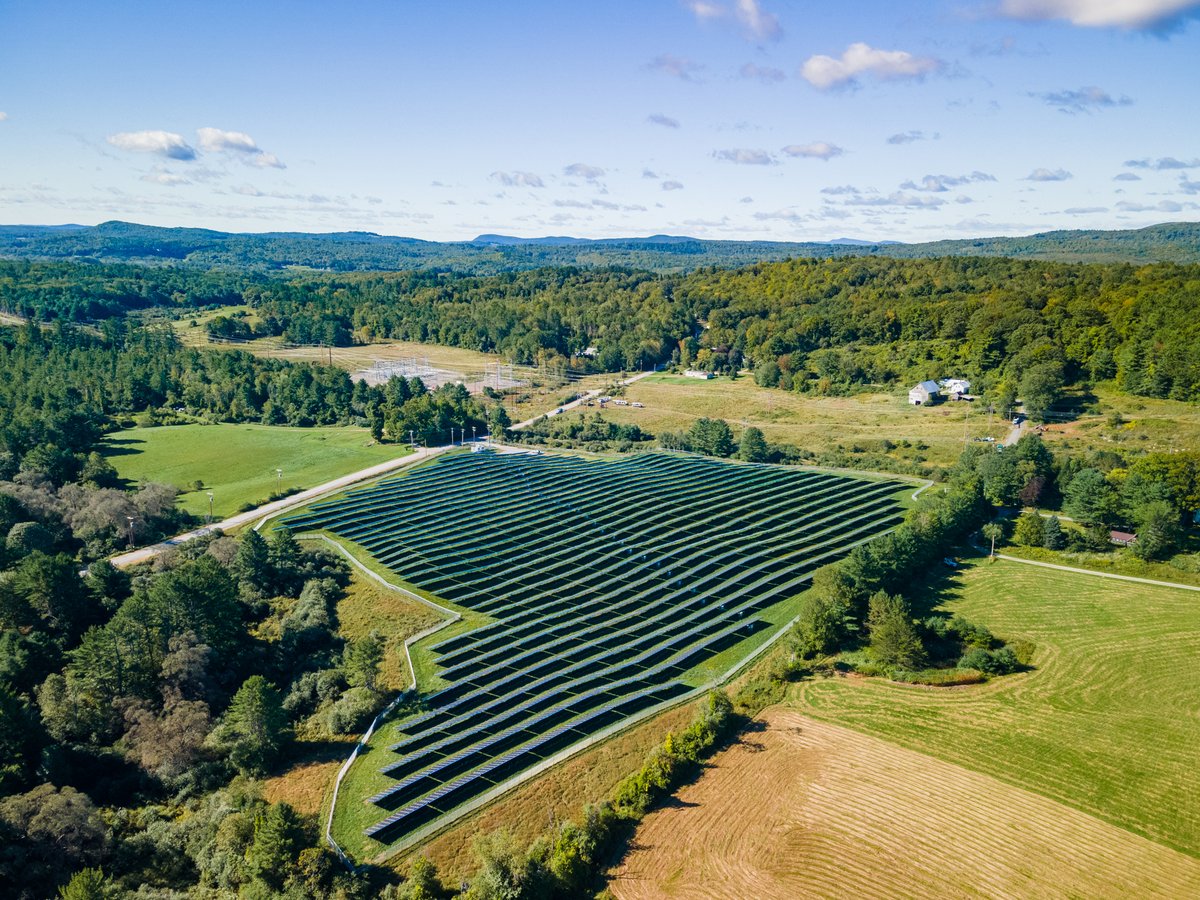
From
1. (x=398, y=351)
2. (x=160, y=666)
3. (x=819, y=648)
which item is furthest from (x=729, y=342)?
(x=160, y=666)

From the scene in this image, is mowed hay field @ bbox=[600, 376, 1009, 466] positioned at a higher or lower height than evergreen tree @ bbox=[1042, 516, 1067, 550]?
higher

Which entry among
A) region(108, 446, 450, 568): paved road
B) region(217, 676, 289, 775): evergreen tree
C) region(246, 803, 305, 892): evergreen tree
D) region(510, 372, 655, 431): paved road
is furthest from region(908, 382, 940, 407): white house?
region(246, 803, 305, 892): evergreen tree

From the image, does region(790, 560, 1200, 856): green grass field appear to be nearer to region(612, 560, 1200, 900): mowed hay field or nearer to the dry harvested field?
region(612, 560, 1200, 900): mowed hay field

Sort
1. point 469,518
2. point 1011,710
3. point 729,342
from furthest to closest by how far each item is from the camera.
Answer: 1. point 729,342
2. point 469,518
3. point 1011,710

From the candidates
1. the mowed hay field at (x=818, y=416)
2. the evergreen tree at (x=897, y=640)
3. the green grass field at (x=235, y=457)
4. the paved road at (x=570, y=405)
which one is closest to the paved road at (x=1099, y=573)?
the evergreen tree at (x=897, y=640)

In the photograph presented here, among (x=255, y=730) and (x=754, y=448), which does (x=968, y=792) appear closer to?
(x=255, y=730)

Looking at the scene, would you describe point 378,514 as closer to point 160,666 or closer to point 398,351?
point 160,666

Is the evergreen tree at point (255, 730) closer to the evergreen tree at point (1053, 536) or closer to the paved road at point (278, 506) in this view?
the paved road at point (278, 506)

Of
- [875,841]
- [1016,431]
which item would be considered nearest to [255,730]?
[875,841]
